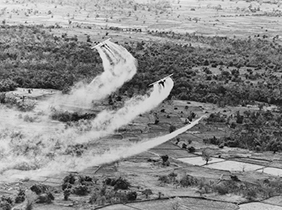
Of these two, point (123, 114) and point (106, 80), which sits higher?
point (106, 80)

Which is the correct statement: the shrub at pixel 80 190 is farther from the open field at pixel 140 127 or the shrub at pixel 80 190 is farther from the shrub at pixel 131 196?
the shrub at pixel 131 196

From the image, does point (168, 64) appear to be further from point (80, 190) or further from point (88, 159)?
point (80, 190)

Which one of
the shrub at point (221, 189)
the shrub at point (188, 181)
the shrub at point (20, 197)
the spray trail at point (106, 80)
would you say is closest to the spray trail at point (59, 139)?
the spray trail at point (106, 80)

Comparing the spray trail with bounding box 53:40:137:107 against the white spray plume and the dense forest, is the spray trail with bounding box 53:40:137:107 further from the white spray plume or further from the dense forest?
the white spray plume

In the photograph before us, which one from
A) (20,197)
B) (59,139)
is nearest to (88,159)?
(59,139)

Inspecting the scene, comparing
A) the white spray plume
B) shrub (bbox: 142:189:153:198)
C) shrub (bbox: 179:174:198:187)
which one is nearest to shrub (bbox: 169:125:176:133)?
the white spray plume
